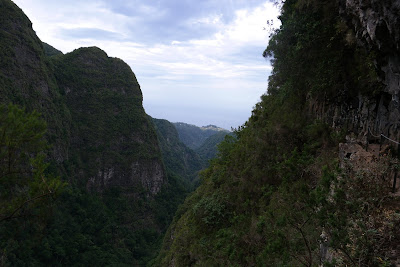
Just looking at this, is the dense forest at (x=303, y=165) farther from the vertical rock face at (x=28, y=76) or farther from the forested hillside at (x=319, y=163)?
the vertical rock face at (x=28, y=76)

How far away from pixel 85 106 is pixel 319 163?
5787cm

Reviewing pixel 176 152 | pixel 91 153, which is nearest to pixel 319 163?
pixel 91 153

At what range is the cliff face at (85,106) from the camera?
139ft

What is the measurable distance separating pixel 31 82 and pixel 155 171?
103ft

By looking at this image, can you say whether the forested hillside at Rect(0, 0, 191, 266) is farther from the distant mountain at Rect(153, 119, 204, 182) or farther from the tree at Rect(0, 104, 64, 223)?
the distant mountain at Rect(153, 119, 204, 182)

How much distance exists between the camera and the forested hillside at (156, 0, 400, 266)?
3.48 meters

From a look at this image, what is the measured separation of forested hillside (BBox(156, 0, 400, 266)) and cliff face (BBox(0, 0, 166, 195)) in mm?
40230

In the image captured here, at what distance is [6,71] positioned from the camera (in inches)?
1537

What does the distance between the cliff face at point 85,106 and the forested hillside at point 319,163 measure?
132ft

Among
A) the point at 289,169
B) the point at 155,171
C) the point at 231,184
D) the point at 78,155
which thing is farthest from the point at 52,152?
the point at 289,169

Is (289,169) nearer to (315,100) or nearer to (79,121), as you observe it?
(315,100)

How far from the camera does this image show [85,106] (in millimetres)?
55562

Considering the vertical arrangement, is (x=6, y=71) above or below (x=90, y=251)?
above

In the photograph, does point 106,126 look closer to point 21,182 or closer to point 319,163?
point 21,182
